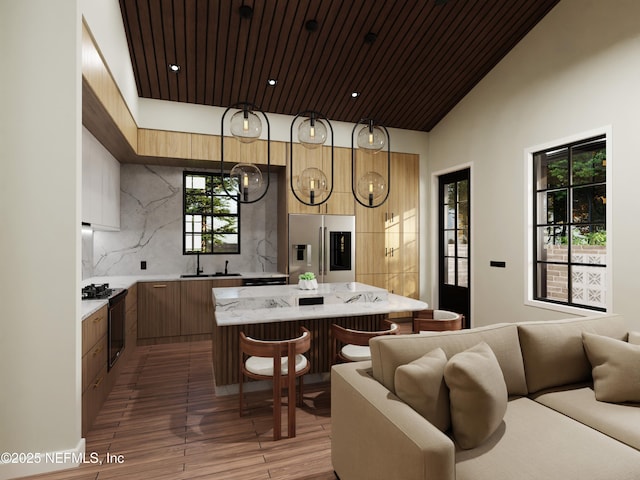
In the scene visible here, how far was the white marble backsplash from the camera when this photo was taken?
5242 millimetres

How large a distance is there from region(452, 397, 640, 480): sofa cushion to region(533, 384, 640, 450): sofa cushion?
9cm

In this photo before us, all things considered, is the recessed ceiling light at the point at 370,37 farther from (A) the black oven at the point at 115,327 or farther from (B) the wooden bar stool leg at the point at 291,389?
(A) the black oven at the point at 115,327

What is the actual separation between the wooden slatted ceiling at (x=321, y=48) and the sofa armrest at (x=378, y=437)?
142 inches

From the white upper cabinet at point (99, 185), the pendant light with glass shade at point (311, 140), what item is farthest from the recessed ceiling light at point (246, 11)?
the white upper cabinet at point (99, 185)

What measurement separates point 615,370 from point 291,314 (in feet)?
6.97

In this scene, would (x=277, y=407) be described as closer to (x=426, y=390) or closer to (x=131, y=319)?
(x=426, y=390)

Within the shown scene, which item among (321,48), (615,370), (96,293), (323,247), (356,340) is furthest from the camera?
(323,247)

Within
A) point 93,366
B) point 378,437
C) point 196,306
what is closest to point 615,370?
point 378,437

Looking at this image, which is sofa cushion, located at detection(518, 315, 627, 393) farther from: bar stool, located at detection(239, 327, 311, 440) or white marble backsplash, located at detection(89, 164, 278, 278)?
white marble backsplash, located at detection(89, 164, 278, 278)

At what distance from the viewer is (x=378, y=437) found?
1.61m

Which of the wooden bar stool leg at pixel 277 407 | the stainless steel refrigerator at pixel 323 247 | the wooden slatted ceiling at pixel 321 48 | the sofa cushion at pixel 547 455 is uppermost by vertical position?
the wooden slatted ceiling at pixel 321 48

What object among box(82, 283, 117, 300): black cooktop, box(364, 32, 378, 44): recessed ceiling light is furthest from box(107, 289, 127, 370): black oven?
box(364, 32, 378, 44): recessed ceiling light

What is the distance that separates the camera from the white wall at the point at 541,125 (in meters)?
3.34

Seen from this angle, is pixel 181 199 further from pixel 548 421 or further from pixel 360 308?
pixel 548 421
